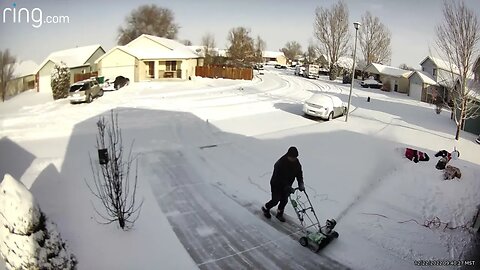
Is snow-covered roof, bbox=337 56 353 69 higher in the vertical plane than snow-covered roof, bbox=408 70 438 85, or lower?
higher

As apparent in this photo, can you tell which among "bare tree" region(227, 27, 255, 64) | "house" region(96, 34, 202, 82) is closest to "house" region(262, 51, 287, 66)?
"bare tree" region(227, 27, 255, 64)

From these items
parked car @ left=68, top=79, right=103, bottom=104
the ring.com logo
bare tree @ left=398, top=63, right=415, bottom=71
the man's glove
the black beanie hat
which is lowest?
the man's glove

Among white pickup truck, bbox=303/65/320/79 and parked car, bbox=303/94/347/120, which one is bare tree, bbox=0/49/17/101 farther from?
parked car, bbox=303/94/347/120

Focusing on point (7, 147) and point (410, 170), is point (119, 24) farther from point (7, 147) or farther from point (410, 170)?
point (410, 170)

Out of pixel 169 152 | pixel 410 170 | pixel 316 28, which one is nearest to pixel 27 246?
pixel 169 152

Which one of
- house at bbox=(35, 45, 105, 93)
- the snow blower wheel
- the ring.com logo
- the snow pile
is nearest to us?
the snow pile

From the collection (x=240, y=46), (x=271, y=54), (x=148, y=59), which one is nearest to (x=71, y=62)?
(x=148, y=59)

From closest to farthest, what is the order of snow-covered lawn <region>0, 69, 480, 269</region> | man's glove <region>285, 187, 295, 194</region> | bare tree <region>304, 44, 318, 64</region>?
snow-covered lawn <region>0, 69, 480, 269</region> < bare tree <region>304, 44, 318, 64</region> < man's glove <region>285, 187, 295, 194</region>

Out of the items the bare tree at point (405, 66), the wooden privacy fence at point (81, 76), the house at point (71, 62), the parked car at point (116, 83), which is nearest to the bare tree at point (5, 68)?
the house at point (71, 62)

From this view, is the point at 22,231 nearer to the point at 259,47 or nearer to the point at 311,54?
the point at 259,47
